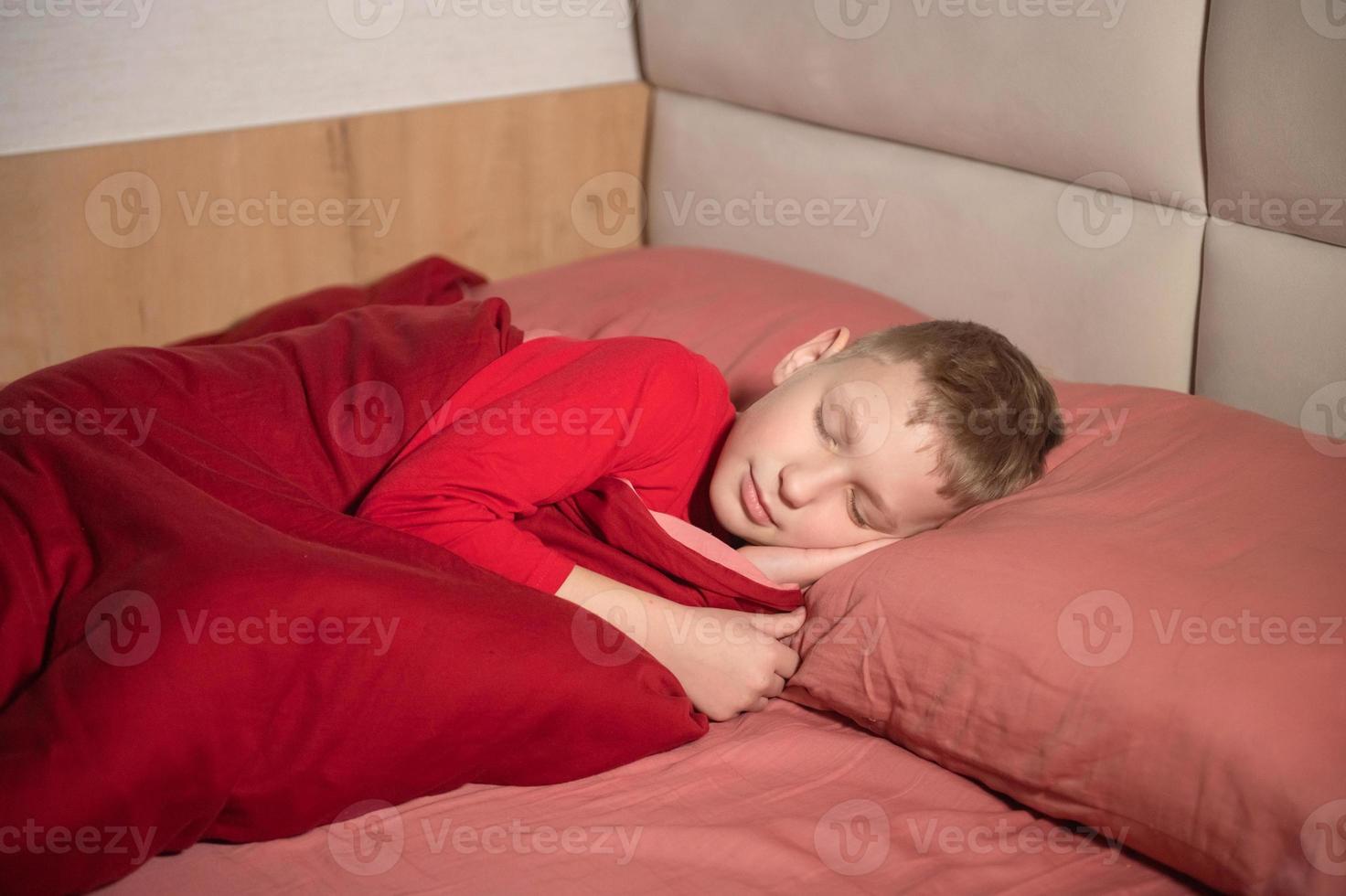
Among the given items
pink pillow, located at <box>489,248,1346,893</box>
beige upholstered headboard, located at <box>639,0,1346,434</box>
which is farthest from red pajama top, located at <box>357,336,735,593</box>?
beige upholstered headboard, located at <box>639,0,1346,434</box>

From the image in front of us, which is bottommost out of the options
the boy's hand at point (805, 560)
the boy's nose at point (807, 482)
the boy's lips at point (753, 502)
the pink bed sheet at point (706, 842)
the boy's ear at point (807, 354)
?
the pink bed sheet at point (706, 842)

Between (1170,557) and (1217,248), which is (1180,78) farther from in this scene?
(1170,557)

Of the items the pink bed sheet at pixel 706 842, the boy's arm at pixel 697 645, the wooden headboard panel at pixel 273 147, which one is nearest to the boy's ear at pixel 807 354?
the boy's arm at pixel 697 645

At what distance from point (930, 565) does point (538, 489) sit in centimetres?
35

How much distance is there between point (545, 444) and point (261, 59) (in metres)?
0.85

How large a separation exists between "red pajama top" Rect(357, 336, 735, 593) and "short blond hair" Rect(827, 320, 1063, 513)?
174mm

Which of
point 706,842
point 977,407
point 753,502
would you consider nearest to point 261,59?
point 753,502

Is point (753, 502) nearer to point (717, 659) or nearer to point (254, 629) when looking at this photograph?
point (717, 659)

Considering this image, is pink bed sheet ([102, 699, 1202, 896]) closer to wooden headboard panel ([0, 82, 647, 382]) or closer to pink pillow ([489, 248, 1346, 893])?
pink pillow ([489, 248, 1346, 893])

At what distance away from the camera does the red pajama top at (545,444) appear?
1.02 m

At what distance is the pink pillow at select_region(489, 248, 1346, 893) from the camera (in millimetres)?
810

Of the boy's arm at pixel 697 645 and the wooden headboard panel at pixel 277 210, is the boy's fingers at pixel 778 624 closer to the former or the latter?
the boy's arm at pixel 697 645

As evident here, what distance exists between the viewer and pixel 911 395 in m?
1.06

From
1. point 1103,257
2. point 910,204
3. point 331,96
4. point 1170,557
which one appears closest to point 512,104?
point 331,96
